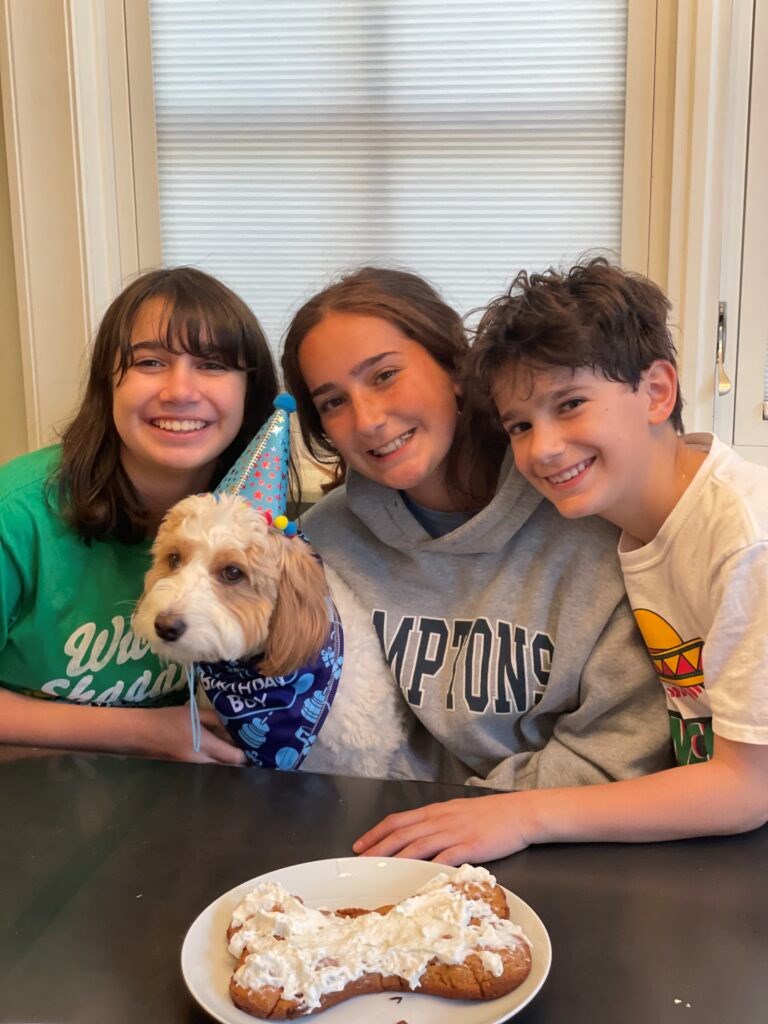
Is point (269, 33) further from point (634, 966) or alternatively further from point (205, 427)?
point (634, 966)

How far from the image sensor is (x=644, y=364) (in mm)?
1264

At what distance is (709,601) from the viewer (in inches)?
46.1

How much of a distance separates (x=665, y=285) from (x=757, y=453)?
447 mm

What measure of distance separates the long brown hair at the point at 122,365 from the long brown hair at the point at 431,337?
93 mm

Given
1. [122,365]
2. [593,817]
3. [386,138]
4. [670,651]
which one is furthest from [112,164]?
[593,817]

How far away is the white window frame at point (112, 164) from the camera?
2061 mm

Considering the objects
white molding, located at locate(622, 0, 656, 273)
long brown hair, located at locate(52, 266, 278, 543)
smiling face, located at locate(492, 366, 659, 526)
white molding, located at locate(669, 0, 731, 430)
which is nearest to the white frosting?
smiling face, located at locate(492, 366, 659, 526)

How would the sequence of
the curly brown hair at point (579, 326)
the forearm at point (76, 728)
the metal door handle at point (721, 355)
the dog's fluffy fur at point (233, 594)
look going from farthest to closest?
the metal door handle at point (721, 355) < the forearm at point (76, 728) < the dog's fluffy fur at point (233, 594) < the curly brown hair at point (579, 326)

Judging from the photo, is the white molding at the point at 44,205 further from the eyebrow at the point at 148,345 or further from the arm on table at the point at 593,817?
the arm on table at the point at 593,817

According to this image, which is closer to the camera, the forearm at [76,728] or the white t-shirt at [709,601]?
the white t-shirt at [709,601]

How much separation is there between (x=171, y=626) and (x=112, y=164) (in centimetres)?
157

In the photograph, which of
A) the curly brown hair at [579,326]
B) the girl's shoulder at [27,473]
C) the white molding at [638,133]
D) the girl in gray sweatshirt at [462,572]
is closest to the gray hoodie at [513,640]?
the girl in gray sweatshirt at [462,572]

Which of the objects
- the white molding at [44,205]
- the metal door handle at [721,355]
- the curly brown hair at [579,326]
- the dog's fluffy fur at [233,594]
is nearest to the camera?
the curly brown hair at [579,326]

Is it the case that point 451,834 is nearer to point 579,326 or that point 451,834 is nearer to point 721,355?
point 579,326
